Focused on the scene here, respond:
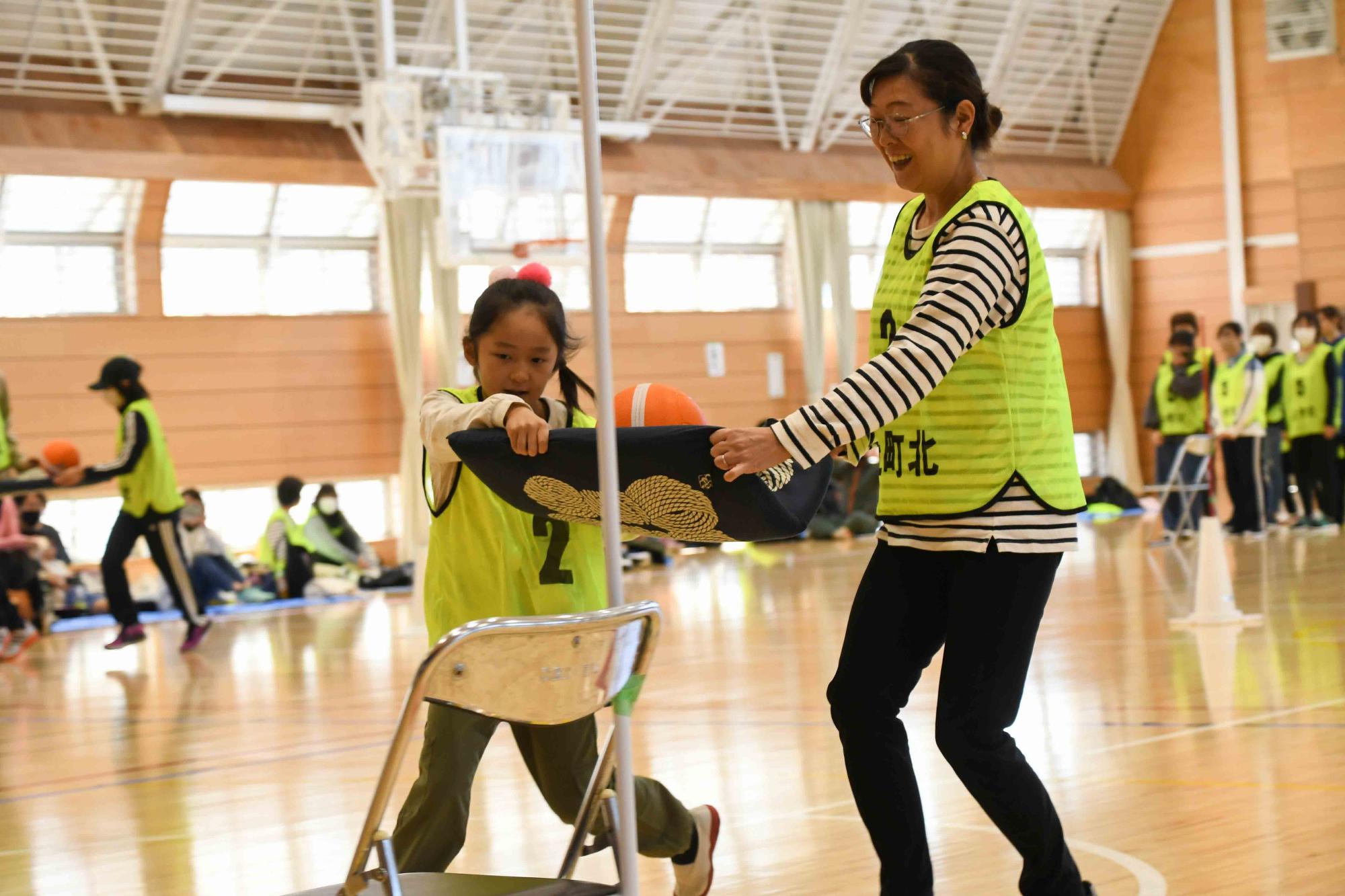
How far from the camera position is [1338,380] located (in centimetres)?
1370

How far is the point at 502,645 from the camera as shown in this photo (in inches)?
78.1

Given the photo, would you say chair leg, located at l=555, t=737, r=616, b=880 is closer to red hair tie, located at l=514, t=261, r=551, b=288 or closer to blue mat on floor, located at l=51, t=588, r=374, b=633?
red hair tie, located at l=514, t=261, r=551, b=288

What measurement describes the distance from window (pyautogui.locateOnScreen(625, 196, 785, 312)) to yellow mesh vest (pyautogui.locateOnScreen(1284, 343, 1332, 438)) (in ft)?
24.1

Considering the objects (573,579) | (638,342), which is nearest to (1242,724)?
(573,579)

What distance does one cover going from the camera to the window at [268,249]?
16.5 meters

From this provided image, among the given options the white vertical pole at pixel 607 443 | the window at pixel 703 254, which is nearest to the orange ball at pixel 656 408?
the white vertical pole at pixel 607 443

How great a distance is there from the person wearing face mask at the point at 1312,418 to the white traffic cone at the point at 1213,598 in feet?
21.9

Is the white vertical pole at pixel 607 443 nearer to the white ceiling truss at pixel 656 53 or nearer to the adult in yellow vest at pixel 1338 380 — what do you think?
the white ceiling truss at pixel 656 53

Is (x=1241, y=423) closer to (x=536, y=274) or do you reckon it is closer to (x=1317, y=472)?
(x=1317, y=472)

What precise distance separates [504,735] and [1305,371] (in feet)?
33.3

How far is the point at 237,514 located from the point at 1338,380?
10.5 metres

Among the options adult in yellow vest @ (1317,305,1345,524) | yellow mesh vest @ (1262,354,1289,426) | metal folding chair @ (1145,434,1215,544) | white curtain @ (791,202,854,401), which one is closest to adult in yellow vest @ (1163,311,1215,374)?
metal folding chair @ (1145,434,1215,544)

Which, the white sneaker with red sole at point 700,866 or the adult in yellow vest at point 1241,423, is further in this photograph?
the adult in yellow vest at point 1241,423

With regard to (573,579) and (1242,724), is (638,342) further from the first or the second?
(573,579)
